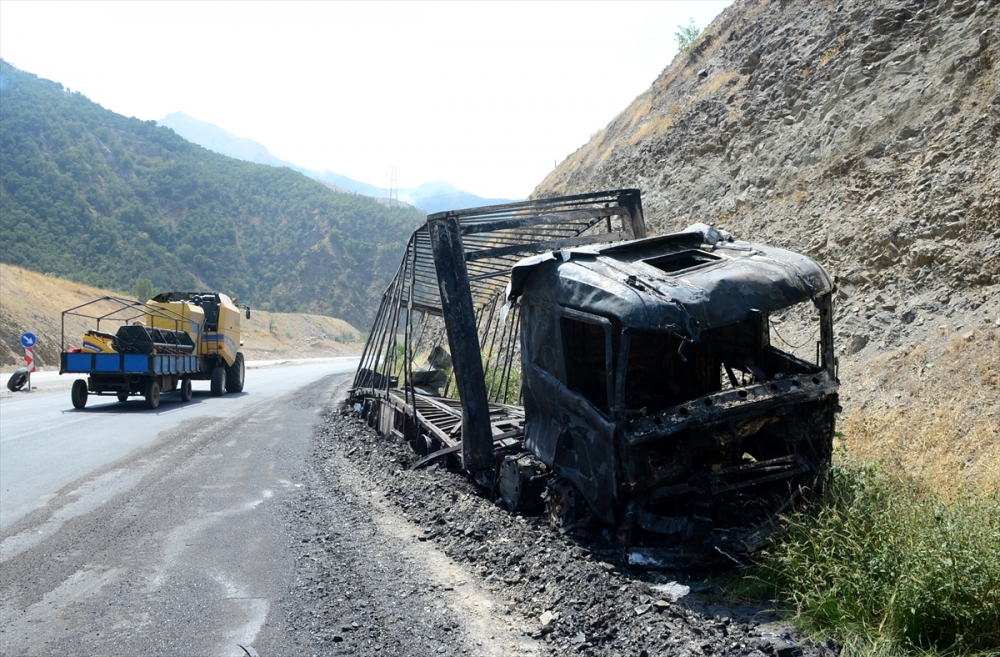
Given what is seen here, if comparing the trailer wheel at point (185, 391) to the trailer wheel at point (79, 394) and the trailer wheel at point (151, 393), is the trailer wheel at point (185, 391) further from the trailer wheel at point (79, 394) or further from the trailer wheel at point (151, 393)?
the trailer wheel at point (79, 394)

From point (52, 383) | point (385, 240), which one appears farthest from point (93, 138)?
point (52, 383)

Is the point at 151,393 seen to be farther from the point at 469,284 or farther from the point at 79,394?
the point at 469,284

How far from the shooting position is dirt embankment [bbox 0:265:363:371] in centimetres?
3253

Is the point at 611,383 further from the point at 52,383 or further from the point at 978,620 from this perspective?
the point at 52,383

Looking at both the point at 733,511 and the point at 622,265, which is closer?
the point at 733,511

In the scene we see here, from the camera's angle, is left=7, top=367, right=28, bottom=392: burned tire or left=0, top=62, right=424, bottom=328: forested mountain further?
left=0, top=62, right=424, bottom=328: forested mountain

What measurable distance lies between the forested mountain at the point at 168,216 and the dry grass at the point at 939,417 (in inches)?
2535

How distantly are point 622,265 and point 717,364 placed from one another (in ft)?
5.77

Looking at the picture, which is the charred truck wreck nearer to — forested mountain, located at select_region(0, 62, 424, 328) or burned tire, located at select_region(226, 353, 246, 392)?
burned tire, located at select_region(226, 353, 246, 392)

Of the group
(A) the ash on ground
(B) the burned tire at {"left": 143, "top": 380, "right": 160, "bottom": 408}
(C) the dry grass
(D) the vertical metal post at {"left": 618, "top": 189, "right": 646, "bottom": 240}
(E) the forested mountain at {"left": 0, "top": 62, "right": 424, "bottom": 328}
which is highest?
(E) the forested mountain at {"left": 0, "top": 62, "right": 424, "bottom": 328}

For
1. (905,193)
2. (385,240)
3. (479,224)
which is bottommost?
(479,224)

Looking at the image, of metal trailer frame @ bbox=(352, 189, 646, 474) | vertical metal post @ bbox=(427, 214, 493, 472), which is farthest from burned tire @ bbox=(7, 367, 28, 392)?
vertical metal post @ bbox=(427, 214, 493, 472)

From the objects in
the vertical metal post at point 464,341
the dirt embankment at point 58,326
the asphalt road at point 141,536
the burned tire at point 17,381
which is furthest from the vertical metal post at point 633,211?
the dirt embankment at point 58,326

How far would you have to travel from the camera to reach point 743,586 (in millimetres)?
5012
